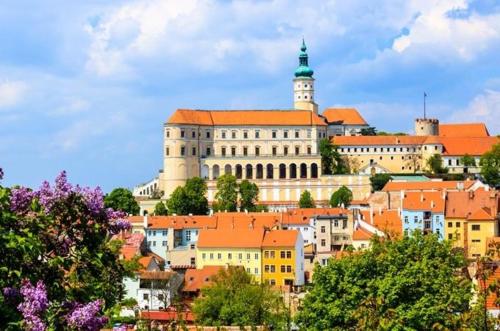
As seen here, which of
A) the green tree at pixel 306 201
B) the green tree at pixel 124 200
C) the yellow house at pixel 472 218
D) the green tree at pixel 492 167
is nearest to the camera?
the yellow house at pixel 472 218

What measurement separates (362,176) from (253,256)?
48575 mm

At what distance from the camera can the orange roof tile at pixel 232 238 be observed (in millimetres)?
64125

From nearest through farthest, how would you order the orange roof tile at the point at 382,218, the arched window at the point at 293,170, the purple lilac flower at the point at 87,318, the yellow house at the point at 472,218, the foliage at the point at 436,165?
the purple lilac flower at the point at 87,318
the yellow house at the point at 472,218
the orange roof tile at the point at 382,218
the foliage at the point at 436,165
the arched window at the point at 293,170

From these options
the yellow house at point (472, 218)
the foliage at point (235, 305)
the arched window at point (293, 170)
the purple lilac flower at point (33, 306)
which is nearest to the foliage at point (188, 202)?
the arched window at point (293, 170)

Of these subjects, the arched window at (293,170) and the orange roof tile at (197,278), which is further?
the arched window at (293,170)

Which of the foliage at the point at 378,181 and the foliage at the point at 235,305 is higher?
the foliage at the point at 378,181

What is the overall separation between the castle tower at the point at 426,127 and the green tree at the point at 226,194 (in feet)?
111

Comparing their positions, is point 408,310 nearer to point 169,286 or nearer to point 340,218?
point 169,286

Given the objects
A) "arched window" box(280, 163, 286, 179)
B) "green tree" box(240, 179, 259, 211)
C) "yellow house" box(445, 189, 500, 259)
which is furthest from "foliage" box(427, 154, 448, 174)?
"yellow house" box(445, 189, 500, 259)

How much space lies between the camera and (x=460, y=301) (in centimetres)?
2531

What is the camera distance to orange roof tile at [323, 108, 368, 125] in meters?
132

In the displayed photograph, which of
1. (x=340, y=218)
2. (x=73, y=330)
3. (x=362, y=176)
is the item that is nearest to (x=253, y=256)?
(x=340, y=218)

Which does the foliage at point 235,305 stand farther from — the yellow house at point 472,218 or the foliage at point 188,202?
the foliage at point 188,202

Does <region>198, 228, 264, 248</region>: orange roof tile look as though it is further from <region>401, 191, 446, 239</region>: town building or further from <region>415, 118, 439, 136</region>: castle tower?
<region>415, 118, 439, 136</region>: castle tower
